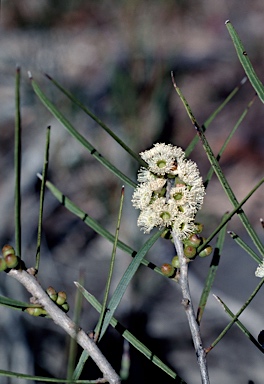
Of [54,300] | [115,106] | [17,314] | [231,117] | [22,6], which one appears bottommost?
[54,300]

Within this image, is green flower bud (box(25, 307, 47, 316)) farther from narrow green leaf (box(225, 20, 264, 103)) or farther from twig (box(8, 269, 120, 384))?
narrow green leaf (box(225, 20, 264, 103))

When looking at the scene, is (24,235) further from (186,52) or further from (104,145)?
(186,52)

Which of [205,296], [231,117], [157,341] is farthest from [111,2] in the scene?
[205,296]

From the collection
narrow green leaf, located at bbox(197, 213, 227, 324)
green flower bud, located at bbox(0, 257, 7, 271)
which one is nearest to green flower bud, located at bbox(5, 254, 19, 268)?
green flower bud, located at bbox(0, 257, 7, 271)

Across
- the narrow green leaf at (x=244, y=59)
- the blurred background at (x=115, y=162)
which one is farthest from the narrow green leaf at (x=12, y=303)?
the blurred background at (x=115, y=162)

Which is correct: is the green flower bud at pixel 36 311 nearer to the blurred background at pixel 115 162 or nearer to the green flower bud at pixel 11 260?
the green flower bud at pixel 11 260
